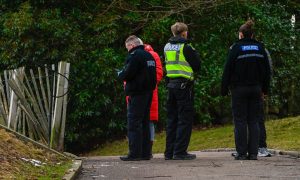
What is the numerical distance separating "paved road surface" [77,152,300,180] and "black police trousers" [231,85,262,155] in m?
0.30

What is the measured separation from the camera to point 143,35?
2027 centimetres

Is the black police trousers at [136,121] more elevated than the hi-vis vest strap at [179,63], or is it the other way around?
the hi-vis vest strap at [179,63]

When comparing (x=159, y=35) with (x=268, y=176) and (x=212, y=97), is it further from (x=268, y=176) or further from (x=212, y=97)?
(x=268, y=176)

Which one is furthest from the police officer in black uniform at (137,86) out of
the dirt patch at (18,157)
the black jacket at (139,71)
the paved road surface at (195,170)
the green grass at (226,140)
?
the green grass at (226,140)

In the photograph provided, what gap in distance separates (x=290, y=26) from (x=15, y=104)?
11724 mm

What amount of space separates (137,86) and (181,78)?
68 cm

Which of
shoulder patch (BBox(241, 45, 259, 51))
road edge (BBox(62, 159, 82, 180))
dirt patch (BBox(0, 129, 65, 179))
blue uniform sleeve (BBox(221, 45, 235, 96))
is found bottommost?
road edge (BBox(62, 159, 82, 180))

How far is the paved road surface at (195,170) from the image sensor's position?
337 inches

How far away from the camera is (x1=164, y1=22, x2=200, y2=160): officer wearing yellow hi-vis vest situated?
1074cm

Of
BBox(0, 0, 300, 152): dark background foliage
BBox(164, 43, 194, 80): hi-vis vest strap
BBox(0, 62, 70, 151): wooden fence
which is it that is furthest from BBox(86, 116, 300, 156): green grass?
BBox(0, 62, 70, 151): wooden fence

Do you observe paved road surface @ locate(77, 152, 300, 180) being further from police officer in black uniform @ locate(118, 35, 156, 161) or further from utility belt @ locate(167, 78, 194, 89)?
utility belt @ locate(167, 78, 194, 89)

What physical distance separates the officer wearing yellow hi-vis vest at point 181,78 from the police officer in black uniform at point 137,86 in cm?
30

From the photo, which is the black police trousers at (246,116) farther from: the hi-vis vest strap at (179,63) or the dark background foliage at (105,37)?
the dark background foliage at (105,37)

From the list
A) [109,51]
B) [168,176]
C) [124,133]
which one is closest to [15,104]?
[168,176]
